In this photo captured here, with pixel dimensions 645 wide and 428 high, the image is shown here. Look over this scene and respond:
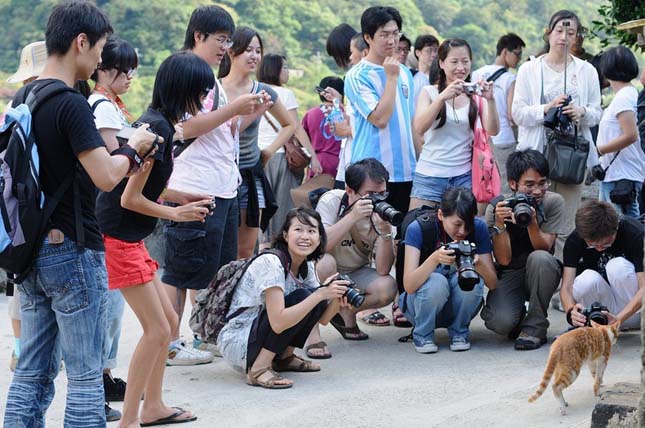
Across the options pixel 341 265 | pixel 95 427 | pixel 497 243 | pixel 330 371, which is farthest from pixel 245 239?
pixel 95 427

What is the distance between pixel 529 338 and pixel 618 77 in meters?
2.05

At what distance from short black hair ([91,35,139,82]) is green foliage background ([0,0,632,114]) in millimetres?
9105

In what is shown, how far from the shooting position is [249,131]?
5.89m

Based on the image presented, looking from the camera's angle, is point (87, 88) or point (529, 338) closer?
point (87, 88)

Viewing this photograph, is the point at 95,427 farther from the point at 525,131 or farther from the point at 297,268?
the point at 525,131

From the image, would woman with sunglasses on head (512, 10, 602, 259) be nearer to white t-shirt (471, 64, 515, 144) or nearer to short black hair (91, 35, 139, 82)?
white t-shirt (471, 64, 515, 144)

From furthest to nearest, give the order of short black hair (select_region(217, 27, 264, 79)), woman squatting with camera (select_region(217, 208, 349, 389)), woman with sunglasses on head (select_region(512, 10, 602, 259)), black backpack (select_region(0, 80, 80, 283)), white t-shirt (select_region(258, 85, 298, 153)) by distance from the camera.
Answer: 1. white t-shirt (select_region(258, 85, 298, 153))
2. woman with sunglasses on head (select_region(512, 10, 602, 259))
3. short black hair (select_region(217, 27, 264, 79))
4. woman squatting with camera (select_region(217, 208, 349, 389))
5. black backpack (select_region(0, 80, 80, 283))

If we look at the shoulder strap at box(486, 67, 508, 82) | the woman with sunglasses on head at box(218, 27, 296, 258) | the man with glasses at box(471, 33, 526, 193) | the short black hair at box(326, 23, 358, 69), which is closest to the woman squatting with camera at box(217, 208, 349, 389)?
the woman with sunglasses on head at box(218, 27, 296, 258)

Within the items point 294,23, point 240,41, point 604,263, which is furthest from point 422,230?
point 294,23

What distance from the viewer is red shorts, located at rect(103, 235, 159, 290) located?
3.95m

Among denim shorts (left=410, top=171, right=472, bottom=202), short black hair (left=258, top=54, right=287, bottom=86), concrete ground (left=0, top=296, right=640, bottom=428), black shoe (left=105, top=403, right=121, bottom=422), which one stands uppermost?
short black hair (left=258, top=54, right=287, bottom=86)

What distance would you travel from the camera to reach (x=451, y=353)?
17.6 ft

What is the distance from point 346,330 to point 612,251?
155cm

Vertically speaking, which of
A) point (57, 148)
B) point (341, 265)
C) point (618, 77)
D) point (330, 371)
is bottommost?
point (330, 371)
